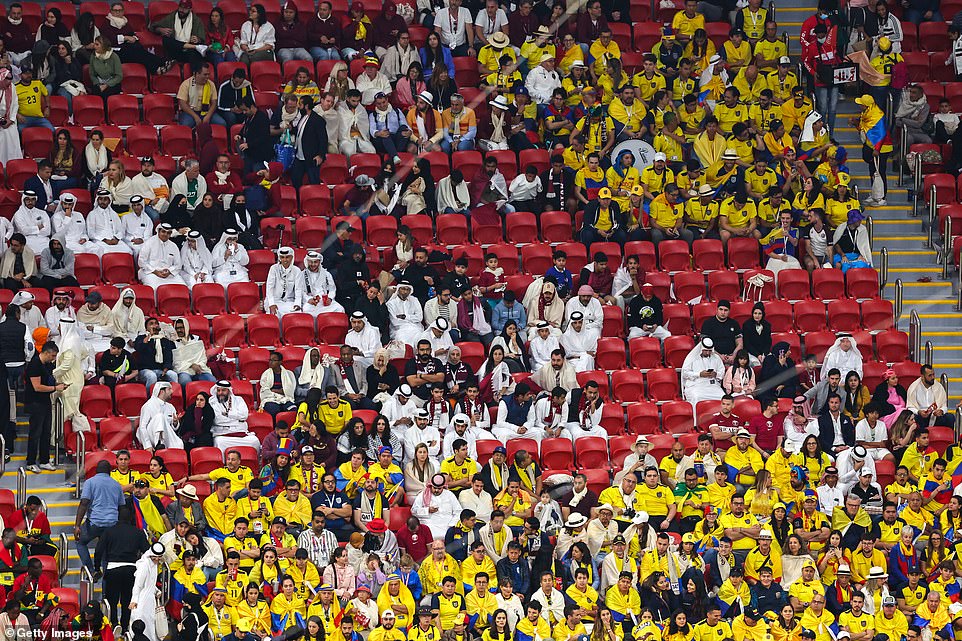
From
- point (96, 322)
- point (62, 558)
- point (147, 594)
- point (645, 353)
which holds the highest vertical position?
point (96, 322)

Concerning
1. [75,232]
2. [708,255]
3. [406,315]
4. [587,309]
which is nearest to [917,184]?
[708,255]

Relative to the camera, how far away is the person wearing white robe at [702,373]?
78.3ft

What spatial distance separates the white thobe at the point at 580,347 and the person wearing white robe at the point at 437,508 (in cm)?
292

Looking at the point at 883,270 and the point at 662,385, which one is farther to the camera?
the point at 883,270

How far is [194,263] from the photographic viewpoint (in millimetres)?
24500

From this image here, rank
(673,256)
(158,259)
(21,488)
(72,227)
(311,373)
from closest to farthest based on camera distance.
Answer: (21,488) < (311,373) < (158,259) < (72,227) < (673,256)

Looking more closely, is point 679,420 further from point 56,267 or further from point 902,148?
point 56,267

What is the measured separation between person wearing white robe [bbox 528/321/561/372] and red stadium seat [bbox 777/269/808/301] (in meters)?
3.54

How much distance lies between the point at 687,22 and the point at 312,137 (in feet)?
21.0

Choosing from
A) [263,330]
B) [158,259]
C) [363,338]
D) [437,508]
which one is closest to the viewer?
[437,508]

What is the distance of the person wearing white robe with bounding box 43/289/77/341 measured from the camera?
22.8 metres

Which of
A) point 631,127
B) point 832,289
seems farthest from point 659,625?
point 631,127

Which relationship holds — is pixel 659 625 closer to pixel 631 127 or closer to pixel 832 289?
pixel 832 289

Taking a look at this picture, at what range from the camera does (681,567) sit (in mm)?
21172
